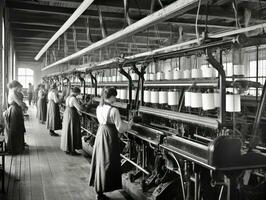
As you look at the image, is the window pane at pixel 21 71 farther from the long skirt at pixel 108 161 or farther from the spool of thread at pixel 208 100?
the spool of thread at pixel 208 100

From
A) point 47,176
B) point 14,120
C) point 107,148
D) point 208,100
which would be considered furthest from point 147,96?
point 14,120

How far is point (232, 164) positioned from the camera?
2348mm

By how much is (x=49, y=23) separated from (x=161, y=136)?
584cm

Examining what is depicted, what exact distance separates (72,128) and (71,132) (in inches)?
3.3

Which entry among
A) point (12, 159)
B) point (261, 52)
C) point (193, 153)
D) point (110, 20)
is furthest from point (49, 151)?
point (261, 52)

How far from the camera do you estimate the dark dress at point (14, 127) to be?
241 inches

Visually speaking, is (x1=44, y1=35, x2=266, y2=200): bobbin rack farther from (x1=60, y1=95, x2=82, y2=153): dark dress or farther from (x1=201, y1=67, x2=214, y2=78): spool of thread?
(x1=60, y1=95, x2=82, y2=153): dark dress

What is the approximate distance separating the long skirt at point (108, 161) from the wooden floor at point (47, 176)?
29 centimetres

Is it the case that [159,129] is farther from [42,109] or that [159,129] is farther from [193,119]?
[42,109]

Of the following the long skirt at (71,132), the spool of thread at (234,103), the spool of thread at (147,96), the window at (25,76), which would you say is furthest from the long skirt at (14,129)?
the window at (25,76)

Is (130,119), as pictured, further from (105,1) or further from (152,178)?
(105,1)

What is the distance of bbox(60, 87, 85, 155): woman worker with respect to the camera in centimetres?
634

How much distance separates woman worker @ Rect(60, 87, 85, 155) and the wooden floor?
197mm

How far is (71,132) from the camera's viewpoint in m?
6.38
